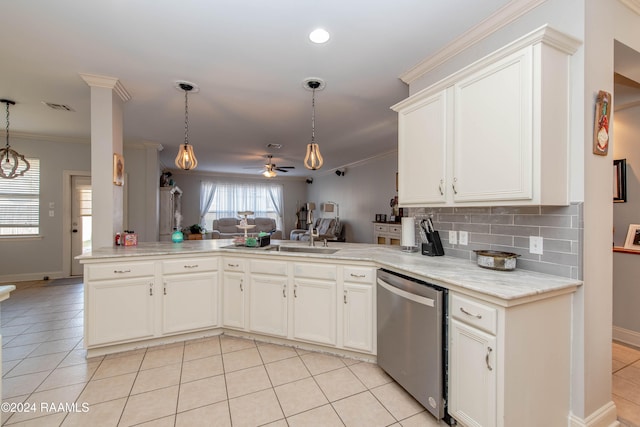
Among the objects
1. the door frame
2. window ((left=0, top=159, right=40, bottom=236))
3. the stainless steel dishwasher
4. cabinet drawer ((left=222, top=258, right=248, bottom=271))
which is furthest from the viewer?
the door frame

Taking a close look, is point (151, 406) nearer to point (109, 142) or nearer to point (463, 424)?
point (463, 424)

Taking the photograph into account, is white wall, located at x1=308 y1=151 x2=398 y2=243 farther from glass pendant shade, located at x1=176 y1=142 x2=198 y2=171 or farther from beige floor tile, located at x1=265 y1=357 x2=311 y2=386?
beige floor tile, located at x1=265 y1=357 x2=311 y2=386

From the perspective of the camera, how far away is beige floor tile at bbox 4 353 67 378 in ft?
7.30

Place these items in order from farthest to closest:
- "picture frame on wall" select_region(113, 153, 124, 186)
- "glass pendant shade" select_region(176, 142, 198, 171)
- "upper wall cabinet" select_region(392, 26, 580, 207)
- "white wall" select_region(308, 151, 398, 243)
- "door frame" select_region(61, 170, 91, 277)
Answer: "white wall" select_region(308, 151, 398, 243) < "door frame" select_region(61, 170, 91, 277) < "glass pendant shade" select_region(176, 142, 198, 171) < "picture frame on wall" select_region(113, 153, 124, 186) < "upper wall cabinet" select_region(392, 26, 580, 207)

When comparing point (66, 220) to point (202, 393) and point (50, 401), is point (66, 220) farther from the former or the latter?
point (202, 393)

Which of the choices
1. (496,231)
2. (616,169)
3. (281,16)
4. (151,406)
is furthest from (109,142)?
(616,169)

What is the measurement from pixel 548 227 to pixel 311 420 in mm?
1873

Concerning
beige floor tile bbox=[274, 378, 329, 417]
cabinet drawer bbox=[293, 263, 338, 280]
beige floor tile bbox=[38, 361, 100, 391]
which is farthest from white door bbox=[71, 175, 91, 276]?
beige floor tile bbox=[274, 378, 329, 417]

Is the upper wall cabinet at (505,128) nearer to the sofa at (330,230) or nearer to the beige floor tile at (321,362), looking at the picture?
the beige floor tile at (321,362)

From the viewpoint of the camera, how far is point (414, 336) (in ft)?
6.04

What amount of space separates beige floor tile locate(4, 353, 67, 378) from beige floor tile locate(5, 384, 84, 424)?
0.41m

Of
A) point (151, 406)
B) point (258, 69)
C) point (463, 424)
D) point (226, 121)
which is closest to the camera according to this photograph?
point (463, 424)

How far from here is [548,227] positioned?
1753 millimetres

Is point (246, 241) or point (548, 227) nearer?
point (548, 227)
